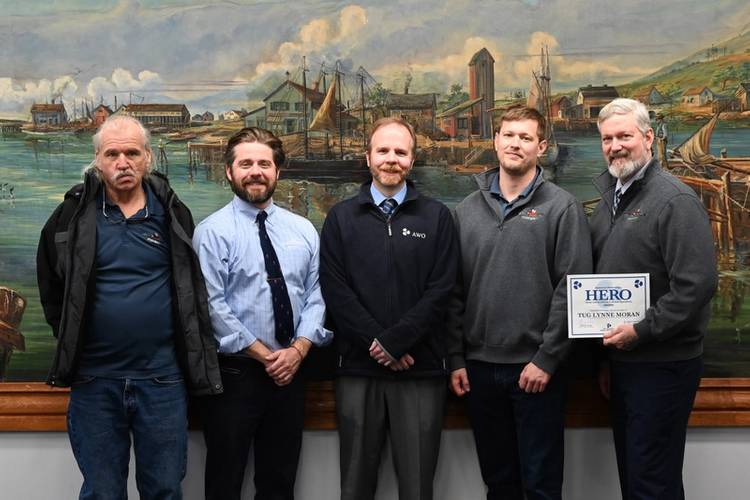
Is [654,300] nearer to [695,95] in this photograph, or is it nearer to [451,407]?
[451,407]

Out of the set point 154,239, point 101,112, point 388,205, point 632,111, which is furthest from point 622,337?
point 101,112

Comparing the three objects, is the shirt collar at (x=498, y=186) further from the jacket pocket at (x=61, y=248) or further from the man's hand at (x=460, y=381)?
the jacket pocket at (x=61, y=248)

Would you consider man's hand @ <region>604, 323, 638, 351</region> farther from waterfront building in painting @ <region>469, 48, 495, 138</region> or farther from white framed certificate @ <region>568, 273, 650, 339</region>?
waterfront building in painting @ <region>469, 48, 495, 138</region>

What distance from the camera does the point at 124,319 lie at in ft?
7.31

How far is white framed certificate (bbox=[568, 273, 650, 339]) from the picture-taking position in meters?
2.27

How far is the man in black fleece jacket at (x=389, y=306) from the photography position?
7.86 feet

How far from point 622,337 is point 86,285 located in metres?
1.60

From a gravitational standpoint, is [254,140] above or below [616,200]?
above

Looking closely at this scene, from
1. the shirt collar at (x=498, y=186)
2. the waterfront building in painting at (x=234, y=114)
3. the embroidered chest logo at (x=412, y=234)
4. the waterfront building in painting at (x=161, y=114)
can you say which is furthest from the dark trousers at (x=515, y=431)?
the waterfront building in painting at (x=161, y=114)

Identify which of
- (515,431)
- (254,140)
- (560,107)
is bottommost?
(515,431)

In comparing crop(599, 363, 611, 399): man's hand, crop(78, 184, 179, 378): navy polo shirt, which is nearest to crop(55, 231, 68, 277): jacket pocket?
crop(78, 184, 179, 378): navy polo shirt

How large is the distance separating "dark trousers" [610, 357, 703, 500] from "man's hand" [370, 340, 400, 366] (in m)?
0.73

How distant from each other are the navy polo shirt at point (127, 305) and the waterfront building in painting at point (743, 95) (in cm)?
222

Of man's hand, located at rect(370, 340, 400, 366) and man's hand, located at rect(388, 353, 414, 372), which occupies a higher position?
man's hand, located at rect(370, 340, 400, 366)
